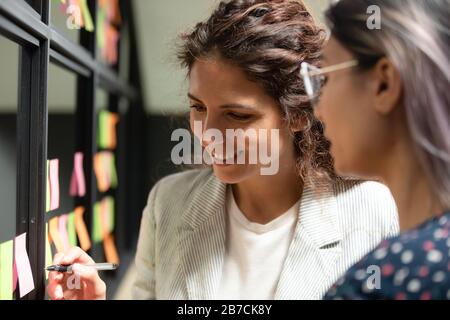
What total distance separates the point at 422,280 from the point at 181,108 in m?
0.57

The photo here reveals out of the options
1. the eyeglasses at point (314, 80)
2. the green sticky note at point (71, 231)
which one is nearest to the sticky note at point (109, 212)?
the green sticky note at point (71, 231)

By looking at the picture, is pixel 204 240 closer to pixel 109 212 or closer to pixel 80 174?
pixel 80 174

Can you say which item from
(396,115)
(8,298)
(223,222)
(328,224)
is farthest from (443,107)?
(8,298)

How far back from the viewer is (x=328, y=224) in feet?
3.07

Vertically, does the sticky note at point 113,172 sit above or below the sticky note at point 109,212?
above

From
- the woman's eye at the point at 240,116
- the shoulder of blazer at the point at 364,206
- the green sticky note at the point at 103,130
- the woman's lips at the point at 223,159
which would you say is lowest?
the shoulder of blazer at the point at 364,206

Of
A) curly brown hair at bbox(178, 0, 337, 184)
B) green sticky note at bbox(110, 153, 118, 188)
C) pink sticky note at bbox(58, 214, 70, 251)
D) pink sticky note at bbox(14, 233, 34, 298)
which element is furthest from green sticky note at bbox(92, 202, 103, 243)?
curly brown hair at bbox(178, 0, 337, 184)

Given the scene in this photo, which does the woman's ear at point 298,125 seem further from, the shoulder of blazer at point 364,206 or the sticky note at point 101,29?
the sticky note at point 101,29

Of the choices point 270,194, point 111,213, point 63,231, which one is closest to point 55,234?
point 63,231

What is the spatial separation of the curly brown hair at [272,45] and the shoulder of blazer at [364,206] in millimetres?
57

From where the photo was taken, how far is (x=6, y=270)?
86 centimetres

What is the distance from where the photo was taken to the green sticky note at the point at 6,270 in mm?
847

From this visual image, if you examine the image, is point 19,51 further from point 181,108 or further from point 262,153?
point 262,153
